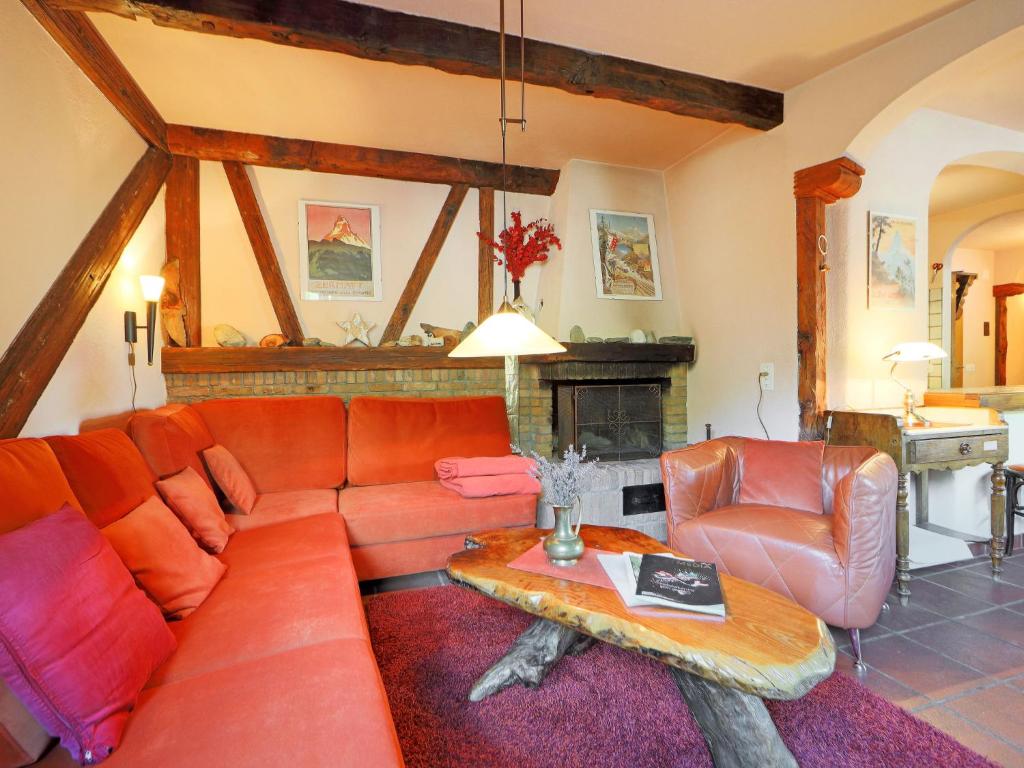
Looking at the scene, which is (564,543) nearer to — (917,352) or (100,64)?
(917,352)

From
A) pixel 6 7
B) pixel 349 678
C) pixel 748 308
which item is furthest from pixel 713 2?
pixel 349 678

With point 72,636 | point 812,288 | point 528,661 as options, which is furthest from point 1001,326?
point 72,636

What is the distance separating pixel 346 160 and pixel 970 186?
5059 millimetres

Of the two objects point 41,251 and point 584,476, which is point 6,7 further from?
point 584,476

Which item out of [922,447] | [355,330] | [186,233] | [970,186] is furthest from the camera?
[970,186]

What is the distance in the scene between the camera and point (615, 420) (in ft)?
12.1

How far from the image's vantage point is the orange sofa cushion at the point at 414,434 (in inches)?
121

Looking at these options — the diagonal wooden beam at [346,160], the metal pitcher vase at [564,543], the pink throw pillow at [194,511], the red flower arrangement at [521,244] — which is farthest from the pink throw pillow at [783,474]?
the pink throw pillow at [194,511]

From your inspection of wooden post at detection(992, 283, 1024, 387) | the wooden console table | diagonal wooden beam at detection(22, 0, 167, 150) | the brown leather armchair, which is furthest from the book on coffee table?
wooden post at detection(992, 283, 1024, 387)

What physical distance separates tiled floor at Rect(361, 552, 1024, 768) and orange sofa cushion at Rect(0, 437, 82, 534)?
1443mm

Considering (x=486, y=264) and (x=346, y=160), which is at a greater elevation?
(x=346, y=160)

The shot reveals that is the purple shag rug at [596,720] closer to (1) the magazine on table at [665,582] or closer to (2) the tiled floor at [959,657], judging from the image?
(2) the tiled floor at [959,657]

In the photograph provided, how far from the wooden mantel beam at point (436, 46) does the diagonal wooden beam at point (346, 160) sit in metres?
0.85

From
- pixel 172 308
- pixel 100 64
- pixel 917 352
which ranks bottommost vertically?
pixel 917 352
